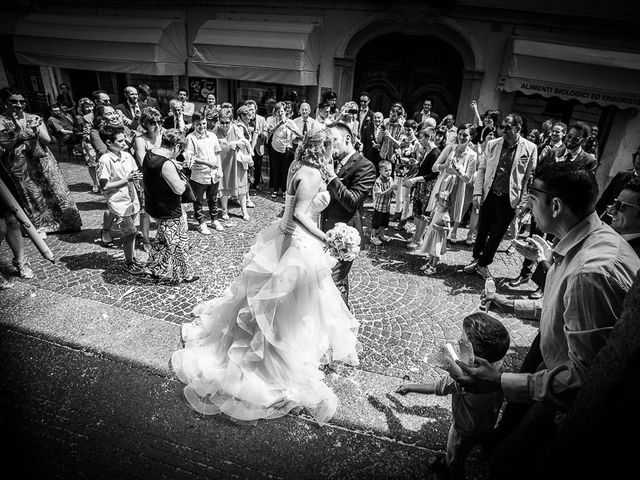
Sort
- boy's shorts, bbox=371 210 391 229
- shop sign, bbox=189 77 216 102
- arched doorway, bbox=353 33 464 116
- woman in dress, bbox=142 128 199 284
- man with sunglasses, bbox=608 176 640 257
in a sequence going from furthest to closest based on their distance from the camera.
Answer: shop sign, bbox=189 77 216 102 < arched doorway, bbox=353 33 464 116 < boy's shorts, bbox=371 210 391 229 < woman in dress, bbox=142 128 199 284 < man with sunglasses, bbox=608 176 640 257

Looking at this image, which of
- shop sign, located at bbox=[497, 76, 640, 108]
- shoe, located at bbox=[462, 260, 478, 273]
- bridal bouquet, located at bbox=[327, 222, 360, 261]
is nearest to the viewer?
bridal bouquet, located at bbox=[327, 222, 360, 261]

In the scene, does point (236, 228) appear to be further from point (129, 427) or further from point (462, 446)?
point (462, 446)

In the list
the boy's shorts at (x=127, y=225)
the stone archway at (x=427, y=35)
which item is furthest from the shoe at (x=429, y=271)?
the stone archway at (x=427, y=35)

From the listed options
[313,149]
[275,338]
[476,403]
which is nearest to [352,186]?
[313,149]

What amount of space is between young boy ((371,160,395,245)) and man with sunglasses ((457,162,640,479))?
12.6 feet

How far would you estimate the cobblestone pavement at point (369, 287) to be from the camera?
12.6 ft

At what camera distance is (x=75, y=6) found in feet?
47.1

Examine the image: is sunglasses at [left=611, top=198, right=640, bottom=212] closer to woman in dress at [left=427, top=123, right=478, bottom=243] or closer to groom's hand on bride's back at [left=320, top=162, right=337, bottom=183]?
groom's hand on bride's back at [left=320, top=162, right=337, bottom=183]

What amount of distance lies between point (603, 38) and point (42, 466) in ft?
46.9

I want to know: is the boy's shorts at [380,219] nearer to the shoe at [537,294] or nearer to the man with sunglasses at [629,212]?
the shoe at [537,294]

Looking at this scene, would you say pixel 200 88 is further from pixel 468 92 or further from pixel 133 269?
pixel 133 269

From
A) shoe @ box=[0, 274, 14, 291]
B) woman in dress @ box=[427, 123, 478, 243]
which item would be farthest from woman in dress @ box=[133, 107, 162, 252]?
woman in dress @ box=[427, 123, 478, 243]

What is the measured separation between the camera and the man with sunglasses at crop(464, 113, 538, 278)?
4.86m

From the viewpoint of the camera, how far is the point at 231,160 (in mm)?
6992
